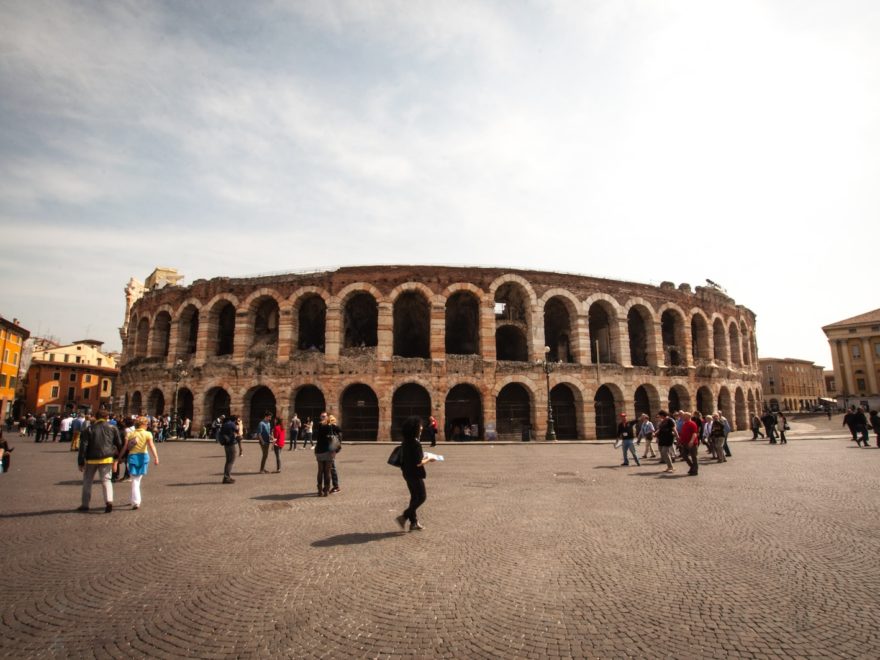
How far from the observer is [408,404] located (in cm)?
2534

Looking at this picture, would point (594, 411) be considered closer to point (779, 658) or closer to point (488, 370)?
point (488, 370)

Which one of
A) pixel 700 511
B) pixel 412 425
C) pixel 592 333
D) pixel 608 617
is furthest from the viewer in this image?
pixel 592 333

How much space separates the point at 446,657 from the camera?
3182 millimetres

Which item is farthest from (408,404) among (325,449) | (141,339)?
(141,339)

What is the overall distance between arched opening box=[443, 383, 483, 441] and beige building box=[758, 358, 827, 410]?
77.9 m

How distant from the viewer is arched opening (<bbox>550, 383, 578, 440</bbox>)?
26.5 metres

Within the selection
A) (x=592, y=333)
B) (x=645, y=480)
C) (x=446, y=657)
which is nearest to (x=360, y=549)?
(x=446, y=657)

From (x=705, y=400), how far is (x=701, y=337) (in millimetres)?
4392

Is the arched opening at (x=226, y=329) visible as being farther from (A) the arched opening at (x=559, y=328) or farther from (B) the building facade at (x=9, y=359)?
(B) the building facade at (x=9, y=359)

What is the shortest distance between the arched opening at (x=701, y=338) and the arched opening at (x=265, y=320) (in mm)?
28159

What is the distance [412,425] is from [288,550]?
2.25 meters

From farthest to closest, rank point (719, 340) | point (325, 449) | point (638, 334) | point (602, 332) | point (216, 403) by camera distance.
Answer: point (719, 340), point (638, 334), point (602, 332), point (216, 403), point (325, 449)

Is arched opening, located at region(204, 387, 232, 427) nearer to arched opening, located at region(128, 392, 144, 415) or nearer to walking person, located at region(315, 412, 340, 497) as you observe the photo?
arched opening, located at region(128, 392, 144, 415)

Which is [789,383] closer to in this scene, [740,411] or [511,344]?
[740,411]
